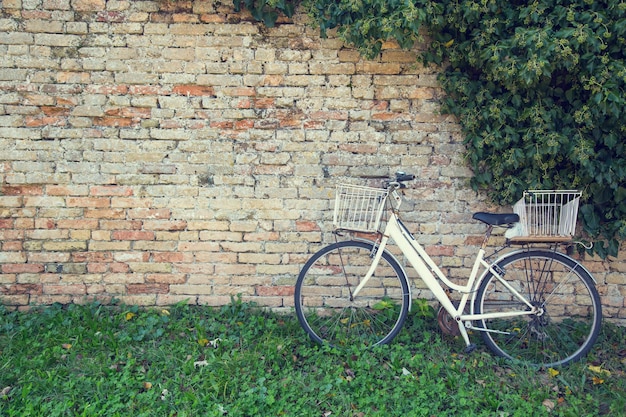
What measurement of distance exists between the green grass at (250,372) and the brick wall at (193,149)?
0.35m

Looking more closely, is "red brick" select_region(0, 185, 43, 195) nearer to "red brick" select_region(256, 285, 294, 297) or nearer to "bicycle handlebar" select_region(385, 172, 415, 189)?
"red brick" select_region(256, 285, 294, 297)

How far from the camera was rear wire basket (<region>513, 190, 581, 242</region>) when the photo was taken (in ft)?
12.7

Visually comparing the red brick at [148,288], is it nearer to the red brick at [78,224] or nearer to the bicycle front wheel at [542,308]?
the red brick at [78,224]

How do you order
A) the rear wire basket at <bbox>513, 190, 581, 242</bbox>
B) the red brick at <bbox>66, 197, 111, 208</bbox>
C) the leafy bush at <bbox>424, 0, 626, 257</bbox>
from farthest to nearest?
the red brick at <bbox>66, 197, 111, 208</bbox> < the rear wire basket at <bbox>513, 190, 581, 242</bbox> < the leafy bush at <bbox>424, 0, 626, 257</bbox>

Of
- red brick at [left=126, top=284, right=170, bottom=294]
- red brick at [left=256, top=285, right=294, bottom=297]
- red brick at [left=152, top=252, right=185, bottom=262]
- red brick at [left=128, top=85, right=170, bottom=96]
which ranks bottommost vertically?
red brick at [left=126, top=284, right=170, bottom=294]

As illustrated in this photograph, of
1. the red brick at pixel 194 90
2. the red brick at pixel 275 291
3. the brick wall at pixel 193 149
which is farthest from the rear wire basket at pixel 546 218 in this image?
the red brick at pixel 194 90

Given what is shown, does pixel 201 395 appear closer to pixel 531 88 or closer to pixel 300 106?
pixel 300 106

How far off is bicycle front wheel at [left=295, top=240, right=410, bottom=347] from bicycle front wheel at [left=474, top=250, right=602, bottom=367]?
2.12 ft

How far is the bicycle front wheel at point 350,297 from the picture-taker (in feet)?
13.5

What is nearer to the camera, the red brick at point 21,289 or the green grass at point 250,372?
the green grass at point 250,372

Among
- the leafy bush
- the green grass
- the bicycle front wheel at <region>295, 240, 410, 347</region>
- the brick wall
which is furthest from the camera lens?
the brick wall

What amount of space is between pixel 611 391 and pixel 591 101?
194 cm

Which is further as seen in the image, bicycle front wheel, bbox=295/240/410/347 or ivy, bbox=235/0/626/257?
bicycle front wheel, bbox=295/240/410/347

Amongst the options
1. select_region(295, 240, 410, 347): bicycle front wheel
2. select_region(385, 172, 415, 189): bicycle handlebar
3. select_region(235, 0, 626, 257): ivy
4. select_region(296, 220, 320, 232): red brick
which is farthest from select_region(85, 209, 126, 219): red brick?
select_region(385, 172, 415, 189): bicycle handlebar
